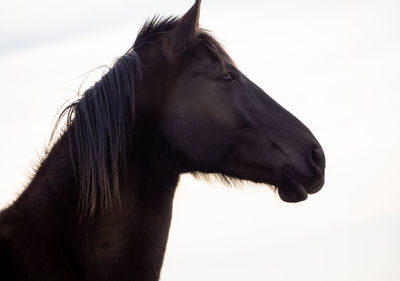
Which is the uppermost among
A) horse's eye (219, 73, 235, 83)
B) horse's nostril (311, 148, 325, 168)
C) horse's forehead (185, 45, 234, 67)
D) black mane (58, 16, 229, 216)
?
horse's forehead (185, 45, 234, 67)

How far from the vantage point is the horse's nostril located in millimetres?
5004

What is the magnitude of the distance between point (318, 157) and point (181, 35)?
1.48 metres

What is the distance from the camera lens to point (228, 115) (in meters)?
5.06

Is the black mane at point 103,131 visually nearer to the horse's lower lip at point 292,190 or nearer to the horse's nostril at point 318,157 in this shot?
the horse's lower lip at point 292,190

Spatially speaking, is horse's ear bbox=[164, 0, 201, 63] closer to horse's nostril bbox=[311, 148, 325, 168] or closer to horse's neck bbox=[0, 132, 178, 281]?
horse's neck bbox=[0, 132, 178, 281]

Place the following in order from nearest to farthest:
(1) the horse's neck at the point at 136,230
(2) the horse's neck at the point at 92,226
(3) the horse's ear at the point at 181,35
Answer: (2) the horse's neck at the point at 92,226
(1) the horse's neck at the point at 136,230
(3) the horse's ear at the point at 181,35

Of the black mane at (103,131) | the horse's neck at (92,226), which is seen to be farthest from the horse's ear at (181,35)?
the horse's neck at (92,226)

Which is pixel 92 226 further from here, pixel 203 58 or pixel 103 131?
pixel 203 58

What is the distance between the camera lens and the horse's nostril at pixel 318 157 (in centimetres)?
500

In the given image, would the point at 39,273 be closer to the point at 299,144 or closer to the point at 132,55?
the point at 132,55

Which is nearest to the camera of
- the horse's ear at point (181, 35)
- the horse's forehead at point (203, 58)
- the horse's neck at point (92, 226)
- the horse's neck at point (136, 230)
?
the horse's neck at point (92, 226)

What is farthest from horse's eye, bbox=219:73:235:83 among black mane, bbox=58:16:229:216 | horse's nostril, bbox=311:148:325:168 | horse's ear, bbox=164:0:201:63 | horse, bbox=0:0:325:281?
horse's nostril, bbox=311:148:325:168

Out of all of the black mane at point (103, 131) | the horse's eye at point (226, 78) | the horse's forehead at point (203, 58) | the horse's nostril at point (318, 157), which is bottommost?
the black mane at point (103, 131)

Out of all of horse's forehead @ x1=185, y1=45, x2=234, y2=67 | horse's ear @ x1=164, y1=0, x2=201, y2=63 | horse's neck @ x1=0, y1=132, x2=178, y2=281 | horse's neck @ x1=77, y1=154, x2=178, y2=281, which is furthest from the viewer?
horse's forehead @ x1=185, y1=45, x2=234, y2=67
